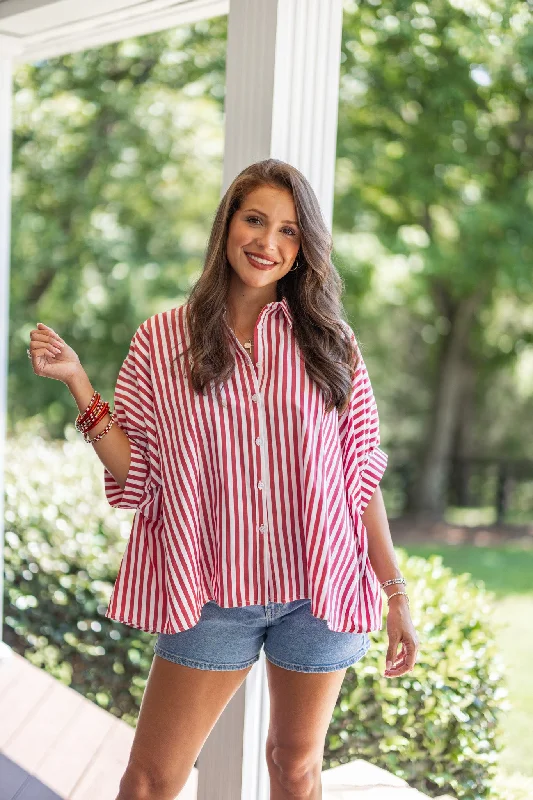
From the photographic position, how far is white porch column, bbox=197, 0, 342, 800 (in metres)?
2.25

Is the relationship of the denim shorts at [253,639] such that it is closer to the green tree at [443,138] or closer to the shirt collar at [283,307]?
the shirt collar at [283,307]

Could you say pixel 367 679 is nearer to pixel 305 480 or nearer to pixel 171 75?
pixel 305 480

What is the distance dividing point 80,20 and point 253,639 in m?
2.44

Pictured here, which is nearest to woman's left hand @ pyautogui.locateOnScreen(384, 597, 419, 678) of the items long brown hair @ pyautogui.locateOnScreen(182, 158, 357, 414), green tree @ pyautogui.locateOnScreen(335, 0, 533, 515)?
long brown hair @ pyautogui.locateOnScreen(182, 158, 357, 414)

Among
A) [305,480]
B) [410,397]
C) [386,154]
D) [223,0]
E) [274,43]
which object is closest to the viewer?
[305,480]

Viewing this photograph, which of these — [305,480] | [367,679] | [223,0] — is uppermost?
[223,0]

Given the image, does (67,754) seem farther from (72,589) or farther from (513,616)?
(513,616)

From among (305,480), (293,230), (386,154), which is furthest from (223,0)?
(386,154)

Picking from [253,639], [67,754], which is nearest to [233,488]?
[253,639]

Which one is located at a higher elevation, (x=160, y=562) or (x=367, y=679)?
(x=160, y=562)

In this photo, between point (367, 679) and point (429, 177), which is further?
point (429, 177)

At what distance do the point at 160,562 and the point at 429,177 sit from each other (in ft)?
23.4

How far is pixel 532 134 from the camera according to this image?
28.2 ft

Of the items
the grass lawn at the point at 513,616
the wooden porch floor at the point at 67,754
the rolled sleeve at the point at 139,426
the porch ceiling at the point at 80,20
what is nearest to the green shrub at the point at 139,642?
the wooden porch floor at the point at 67,754
